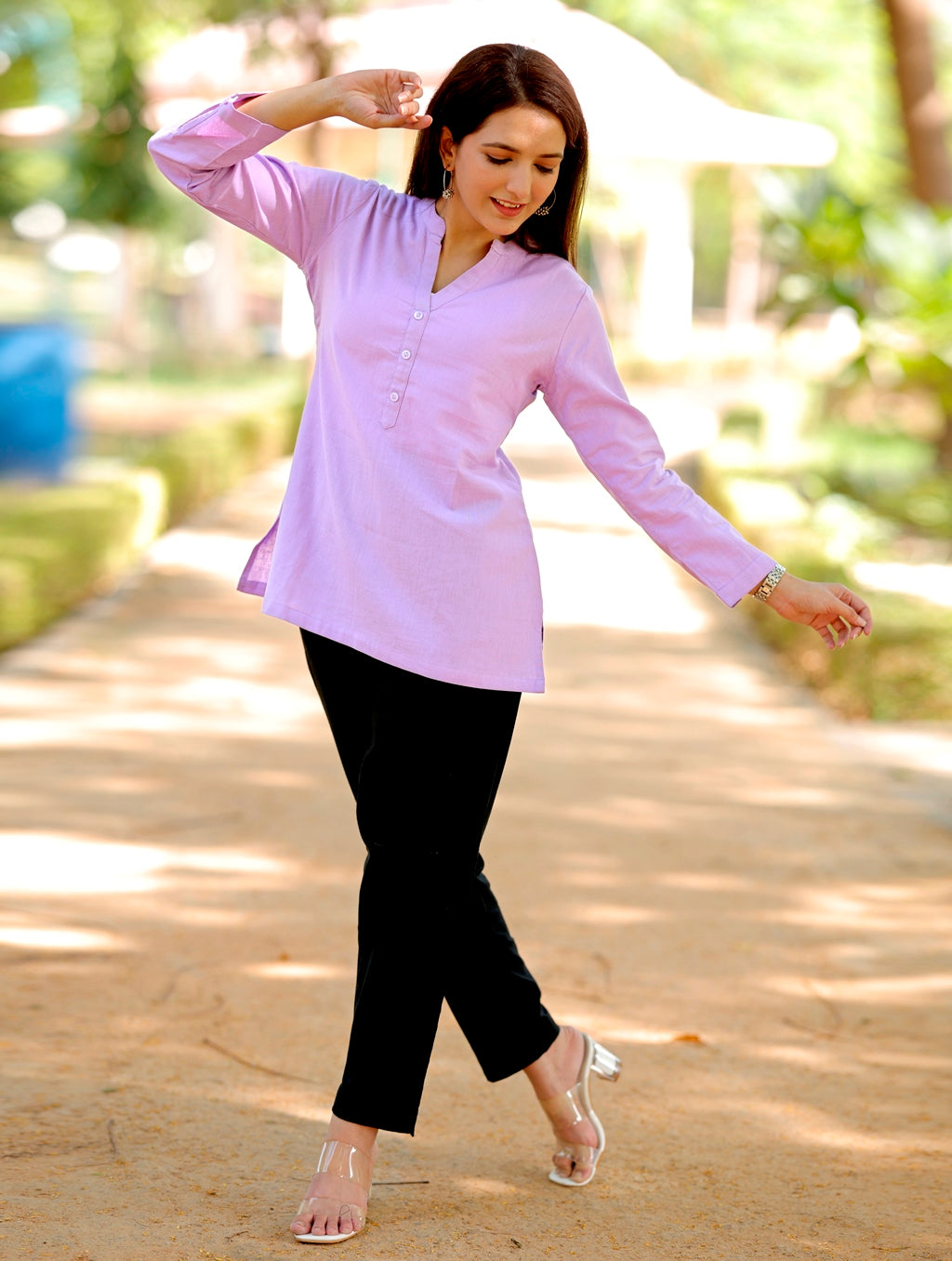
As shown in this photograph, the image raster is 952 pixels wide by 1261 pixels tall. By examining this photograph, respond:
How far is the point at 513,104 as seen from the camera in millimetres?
2143

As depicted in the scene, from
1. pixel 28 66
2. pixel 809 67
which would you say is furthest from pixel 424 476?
pixel 809 67

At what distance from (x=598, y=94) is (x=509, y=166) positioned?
11607 millimetres

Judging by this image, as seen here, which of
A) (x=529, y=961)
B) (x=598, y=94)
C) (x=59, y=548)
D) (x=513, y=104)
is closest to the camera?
(x=513, y=104)

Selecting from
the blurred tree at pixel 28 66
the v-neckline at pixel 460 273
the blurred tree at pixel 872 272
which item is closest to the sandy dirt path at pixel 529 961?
the v-neckline at pixel 460 273

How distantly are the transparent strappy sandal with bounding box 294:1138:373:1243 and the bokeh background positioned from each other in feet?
6.29

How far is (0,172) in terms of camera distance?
15.4m

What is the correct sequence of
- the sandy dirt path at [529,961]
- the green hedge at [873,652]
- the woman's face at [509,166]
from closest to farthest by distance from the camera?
1. the woman's face at [509,166]
2. the sandy dirt path at [529,961]
3. the green hedge at [873,652]

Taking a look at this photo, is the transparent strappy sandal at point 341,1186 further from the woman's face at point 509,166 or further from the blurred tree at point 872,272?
the blurred tree at point 872,272

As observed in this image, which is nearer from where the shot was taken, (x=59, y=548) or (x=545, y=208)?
(x=545, y=208)

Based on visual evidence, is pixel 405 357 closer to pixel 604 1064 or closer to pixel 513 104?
pixel 513 104

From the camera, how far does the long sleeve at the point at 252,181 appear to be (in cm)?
222

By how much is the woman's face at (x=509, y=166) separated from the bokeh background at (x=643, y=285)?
739 mm

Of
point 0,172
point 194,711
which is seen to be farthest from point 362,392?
point 0,172

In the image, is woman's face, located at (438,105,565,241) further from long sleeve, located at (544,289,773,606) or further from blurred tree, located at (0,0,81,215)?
blurred tree, located at (0,0,81,215)
